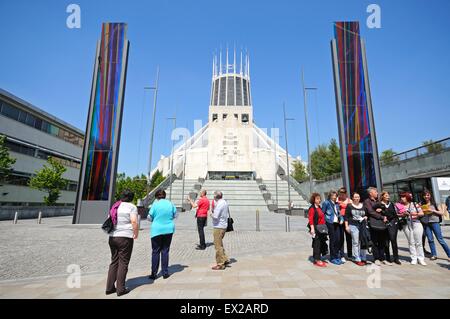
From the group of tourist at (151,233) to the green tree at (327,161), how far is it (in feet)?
132

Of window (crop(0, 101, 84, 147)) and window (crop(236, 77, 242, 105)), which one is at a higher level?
window (crop(236, 77, 242, 105))

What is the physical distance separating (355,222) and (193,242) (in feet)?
17.8

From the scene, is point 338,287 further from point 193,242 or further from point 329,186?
point 329,186

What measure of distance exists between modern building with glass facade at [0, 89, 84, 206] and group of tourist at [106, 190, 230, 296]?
24224mm

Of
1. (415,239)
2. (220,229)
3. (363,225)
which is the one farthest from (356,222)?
(220,229)

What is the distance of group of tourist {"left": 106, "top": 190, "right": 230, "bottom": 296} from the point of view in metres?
3.72

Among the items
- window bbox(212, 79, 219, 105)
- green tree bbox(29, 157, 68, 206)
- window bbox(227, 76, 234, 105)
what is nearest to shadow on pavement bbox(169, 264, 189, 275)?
green tree bbox(29, 157, 68, 206)

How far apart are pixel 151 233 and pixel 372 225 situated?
4962 mm

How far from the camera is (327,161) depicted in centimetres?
4303

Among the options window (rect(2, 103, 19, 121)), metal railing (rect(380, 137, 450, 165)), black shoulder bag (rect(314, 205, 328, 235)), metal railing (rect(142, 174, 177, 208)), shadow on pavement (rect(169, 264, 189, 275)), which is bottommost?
shadow on pavement (rect(169, 264, 189, 275))

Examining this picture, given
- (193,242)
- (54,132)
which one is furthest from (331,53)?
(54,132)

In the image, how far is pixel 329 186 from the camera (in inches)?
1141

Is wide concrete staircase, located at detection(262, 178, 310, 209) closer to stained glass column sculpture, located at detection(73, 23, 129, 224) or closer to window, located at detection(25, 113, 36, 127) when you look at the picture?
stained glass column sculpture, located at detection(73, 23, 129, 224)

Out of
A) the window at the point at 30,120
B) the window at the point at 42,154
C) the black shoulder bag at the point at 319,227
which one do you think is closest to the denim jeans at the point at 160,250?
the black shoulder bag at the point at 319,227
